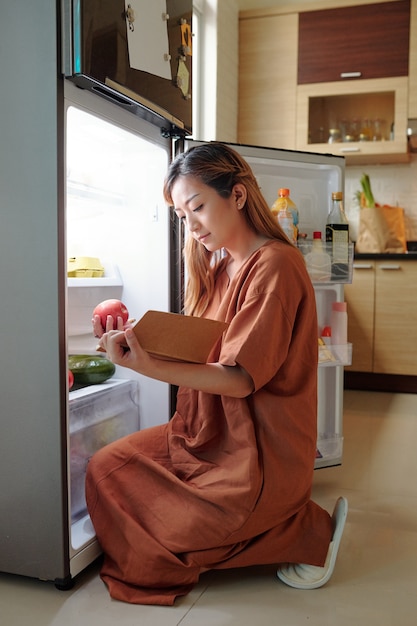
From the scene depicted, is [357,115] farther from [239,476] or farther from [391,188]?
[239,476]

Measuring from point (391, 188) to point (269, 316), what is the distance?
3254 mm

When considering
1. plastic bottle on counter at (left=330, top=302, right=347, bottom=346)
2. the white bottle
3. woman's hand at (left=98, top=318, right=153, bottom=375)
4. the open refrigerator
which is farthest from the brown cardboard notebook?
plastic bottle on counter at (left=330, top=302, right=347, bottom=346)

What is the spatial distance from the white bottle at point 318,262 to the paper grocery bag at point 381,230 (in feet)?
6.86

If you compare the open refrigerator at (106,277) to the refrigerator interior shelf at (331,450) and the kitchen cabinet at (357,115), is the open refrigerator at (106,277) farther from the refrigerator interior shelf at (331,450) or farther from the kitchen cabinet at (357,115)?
the kitchen cabinet at (357,115)

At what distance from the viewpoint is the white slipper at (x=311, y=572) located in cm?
148

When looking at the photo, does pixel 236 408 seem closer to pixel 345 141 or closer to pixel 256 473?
pixel 256 473

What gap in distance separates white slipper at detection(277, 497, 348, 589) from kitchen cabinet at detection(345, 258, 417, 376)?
246 centimetres

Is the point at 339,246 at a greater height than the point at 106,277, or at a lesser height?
greater

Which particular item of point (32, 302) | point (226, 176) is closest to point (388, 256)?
point (226, 176)

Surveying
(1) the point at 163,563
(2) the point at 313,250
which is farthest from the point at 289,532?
(2) the point at 313,250

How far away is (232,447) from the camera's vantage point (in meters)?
1.48

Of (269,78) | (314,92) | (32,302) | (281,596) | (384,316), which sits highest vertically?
(269,78)

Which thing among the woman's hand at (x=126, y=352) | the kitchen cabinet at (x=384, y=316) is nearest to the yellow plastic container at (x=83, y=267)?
the woman's hand at (x=126, y=352)

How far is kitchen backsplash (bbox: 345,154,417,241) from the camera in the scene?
14.1 ft
